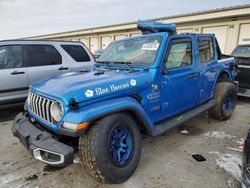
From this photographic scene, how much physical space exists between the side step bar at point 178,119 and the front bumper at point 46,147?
128 cm

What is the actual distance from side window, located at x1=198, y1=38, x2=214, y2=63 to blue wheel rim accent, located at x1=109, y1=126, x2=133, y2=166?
2.30m

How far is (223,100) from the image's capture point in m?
4.50

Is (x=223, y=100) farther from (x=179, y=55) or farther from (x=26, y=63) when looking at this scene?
(x=26, y=63)

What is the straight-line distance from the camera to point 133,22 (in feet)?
64.2

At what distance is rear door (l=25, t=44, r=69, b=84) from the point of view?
4.85 m

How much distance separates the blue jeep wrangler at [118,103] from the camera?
2195 millimetres

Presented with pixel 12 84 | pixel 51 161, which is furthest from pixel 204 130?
pixel 12 84

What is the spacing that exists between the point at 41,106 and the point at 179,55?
234cm

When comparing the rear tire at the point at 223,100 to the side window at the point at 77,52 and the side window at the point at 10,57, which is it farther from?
the side window at the point at 10,57

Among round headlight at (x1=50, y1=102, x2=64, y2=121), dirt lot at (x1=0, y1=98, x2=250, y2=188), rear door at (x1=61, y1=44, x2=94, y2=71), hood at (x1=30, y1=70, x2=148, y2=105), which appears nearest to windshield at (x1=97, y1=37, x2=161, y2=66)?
hood at (x1=30, y1=70, x2=148, y2=105)

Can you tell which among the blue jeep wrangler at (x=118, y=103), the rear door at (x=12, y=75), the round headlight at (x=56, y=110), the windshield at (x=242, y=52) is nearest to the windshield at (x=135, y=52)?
the blue jeep wrangler at (x=118, y=103)

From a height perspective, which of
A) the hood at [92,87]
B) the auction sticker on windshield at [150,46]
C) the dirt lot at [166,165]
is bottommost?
the dirt lot at [166,165]

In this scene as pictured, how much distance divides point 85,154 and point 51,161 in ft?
1.23

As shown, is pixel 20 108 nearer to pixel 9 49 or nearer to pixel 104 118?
pixel 9 49
